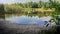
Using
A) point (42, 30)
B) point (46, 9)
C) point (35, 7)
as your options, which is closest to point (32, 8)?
point (35, 7)

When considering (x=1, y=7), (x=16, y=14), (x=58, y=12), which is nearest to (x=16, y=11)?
(x=16, y=14)

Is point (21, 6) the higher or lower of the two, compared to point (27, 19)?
higher

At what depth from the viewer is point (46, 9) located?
140 centimetres

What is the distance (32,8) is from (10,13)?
0.23m

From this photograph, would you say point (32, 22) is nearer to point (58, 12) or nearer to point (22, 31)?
point (22, 31)

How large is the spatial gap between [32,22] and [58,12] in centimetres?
29

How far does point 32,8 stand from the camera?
4.60ft

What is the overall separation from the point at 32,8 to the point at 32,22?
0.47 feet

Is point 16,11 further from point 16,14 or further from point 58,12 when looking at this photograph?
point 58,12

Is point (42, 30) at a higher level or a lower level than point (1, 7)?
lower

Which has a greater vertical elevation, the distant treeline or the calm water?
the distant treeline

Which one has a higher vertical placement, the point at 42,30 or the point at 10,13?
the point at 10,13

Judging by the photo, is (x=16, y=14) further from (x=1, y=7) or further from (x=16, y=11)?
(x=1, y=7)

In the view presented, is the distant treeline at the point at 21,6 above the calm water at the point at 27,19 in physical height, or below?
above
